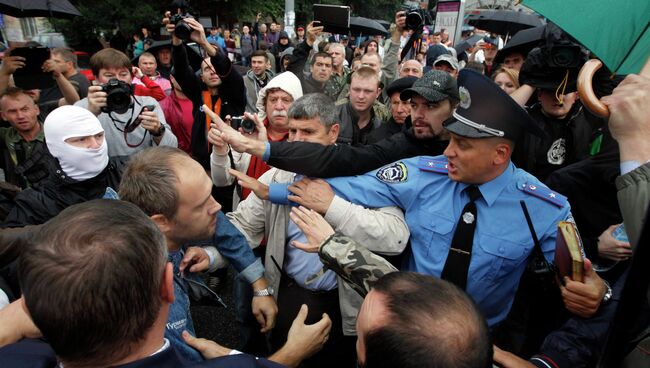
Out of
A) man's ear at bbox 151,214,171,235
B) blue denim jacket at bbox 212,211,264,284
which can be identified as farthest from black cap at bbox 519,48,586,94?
man's ear at bbox 151,214,171,235

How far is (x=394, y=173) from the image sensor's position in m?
1.85

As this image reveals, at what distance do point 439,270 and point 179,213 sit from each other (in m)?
1.08

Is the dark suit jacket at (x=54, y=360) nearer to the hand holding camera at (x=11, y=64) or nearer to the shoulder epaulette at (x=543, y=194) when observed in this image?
the shoulder epaulette at (x=543, y=194)

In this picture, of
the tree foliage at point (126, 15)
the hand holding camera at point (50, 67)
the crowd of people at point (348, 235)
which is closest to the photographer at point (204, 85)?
the crowd of people at point (348, 235)

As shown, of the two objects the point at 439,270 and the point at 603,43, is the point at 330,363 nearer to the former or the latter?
the point at 439,270

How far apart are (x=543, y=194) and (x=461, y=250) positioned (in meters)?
0.41

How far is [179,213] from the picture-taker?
1.56 m

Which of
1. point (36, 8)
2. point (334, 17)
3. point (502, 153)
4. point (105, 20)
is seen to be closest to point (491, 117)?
point (502, 153)

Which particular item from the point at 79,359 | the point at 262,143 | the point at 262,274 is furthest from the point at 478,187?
the point at 79,359

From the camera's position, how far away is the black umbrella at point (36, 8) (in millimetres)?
4871

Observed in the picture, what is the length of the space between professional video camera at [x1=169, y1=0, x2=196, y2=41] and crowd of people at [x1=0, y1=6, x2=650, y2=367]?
82 cm

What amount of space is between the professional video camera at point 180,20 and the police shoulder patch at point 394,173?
8.33 ft

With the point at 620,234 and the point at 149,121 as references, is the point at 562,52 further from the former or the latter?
the point at 149,121

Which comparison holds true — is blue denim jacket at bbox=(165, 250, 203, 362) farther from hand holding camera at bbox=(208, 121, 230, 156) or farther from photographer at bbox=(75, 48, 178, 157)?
photographer at bbox=(75, 48, 178, 157)
